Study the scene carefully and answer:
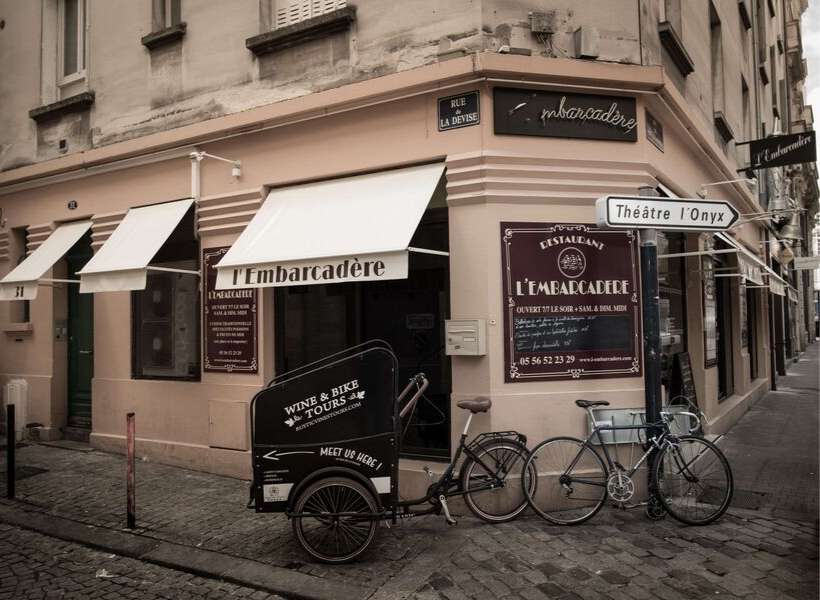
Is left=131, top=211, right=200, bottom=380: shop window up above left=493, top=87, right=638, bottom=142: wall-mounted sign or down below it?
below

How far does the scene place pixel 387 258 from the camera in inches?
213

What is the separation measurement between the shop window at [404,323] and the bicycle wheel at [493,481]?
3.00 ft

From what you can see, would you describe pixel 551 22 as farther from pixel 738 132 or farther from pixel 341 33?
pixel 738 132

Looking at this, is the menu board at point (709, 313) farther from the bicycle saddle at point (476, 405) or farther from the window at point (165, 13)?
the window at point (165, 13)

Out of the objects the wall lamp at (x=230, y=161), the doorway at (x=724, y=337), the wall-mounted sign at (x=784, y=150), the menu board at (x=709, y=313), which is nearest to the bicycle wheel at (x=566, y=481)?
the menu board at (x=709, y=313)

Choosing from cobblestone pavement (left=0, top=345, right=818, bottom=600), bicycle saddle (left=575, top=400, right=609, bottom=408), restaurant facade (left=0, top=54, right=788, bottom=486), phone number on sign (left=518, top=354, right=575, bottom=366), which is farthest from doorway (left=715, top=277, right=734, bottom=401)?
bicycle saddle (left=575, top=400, right=609, bottom=408)

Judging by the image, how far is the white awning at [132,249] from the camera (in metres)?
7.22

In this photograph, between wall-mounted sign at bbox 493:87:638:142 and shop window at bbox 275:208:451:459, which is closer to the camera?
wall-mounted sign at bbox 493:87:638:142

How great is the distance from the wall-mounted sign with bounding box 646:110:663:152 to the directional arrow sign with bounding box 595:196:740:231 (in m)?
1.31

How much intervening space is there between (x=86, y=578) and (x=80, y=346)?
585cm

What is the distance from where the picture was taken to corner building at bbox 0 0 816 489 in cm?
598

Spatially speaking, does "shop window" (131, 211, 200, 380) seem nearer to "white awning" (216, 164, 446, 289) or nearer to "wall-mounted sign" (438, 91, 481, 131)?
"white awning" (216, 164, 446, 289)

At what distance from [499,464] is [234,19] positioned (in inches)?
244

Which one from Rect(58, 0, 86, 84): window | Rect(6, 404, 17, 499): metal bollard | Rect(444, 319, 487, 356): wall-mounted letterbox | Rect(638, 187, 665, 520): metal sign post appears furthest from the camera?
Rect(58, 0, 86, 84): window
